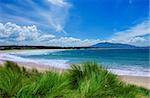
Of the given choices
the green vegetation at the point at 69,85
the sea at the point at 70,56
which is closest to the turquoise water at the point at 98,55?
the sea at the point at 70,56

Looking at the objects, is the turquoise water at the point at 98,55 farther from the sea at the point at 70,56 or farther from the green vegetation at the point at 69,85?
the green vegetation at the point at 69,85

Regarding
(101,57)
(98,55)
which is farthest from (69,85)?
(101,57)

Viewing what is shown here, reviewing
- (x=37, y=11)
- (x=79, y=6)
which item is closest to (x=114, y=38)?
(x=79, y=6)

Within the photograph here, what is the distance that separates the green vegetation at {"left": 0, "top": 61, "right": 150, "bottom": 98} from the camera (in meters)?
2.30

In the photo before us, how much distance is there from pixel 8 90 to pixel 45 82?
0.78 feet

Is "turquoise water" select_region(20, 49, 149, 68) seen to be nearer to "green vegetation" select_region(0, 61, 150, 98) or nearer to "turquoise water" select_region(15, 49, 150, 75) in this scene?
"turquoise water" select_region(15, 49, 150, 75)

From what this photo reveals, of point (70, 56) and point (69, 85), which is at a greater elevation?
point (69, 85)

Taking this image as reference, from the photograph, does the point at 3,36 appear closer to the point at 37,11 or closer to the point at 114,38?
the point at 37,11

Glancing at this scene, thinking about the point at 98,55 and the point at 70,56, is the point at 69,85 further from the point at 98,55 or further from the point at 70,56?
the point at 70,56

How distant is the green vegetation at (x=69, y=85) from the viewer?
7.55ft

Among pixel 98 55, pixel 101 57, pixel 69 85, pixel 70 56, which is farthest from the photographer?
pixel 101 57

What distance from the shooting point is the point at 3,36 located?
14.1 feet

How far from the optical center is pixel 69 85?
2.54 meters

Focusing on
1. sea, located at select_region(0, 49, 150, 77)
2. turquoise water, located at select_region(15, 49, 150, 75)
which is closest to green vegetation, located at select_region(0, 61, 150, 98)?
sea, located at select_region(0, 49, 150, 77)
